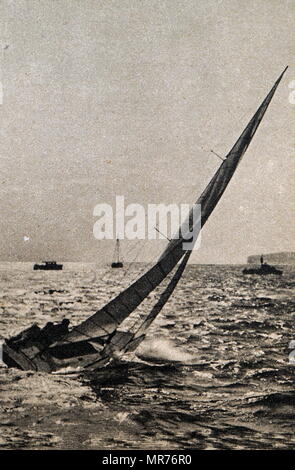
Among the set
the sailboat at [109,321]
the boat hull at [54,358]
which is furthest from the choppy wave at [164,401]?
the sailboat at [109,321]

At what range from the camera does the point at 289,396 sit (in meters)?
12.1

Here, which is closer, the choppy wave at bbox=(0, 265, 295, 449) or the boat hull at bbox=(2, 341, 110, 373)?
the choppy wave at bbox=(0, 265, 295, 449)

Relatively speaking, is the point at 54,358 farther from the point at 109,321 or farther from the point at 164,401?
the point at 164,401

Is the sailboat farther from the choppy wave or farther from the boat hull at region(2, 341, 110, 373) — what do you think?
the choppy wave

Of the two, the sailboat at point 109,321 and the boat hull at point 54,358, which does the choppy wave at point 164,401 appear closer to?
the boat hull at point 54,358

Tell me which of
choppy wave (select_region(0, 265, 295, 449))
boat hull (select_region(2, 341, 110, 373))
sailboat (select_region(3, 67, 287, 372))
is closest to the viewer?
choppy wave (select_region(0, 265, 295, 449))

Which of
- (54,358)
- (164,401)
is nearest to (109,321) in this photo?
(54,358)

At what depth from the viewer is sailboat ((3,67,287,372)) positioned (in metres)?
14.7

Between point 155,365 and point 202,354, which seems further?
point 202,354

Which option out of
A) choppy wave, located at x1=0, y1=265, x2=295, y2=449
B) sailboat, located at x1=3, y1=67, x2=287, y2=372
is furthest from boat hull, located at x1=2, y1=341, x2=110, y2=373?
choppy wave, located at x1=0, y1=265, x2=295, y2=449

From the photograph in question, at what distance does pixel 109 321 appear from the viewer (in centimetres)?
1547
